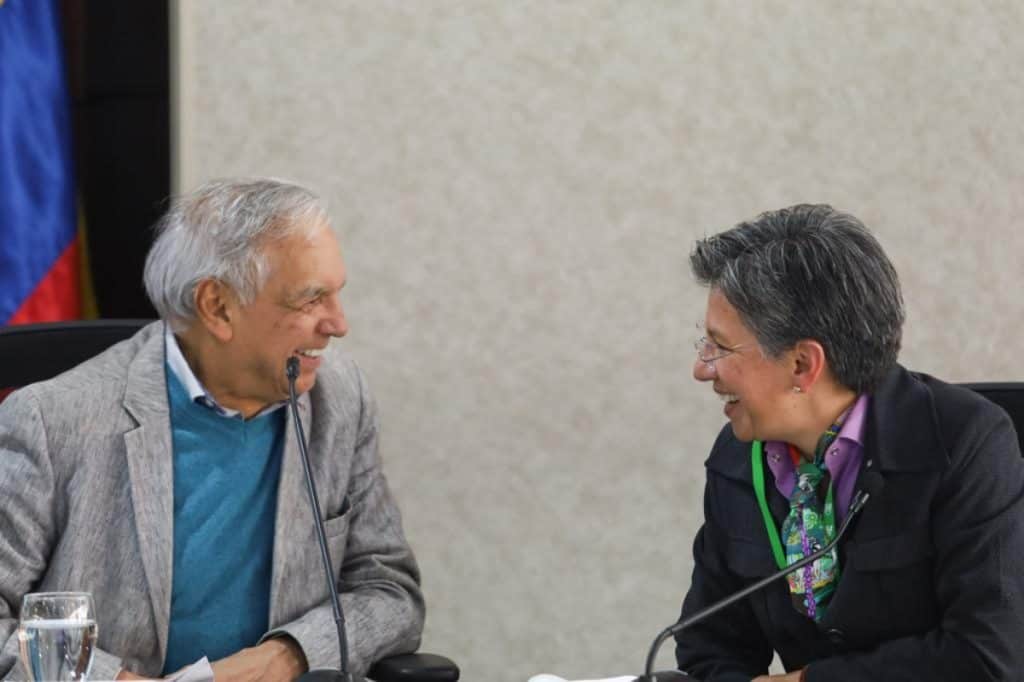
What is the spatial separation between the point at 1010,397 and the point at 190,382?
1.20 metres

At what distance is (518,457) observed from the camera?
3.26m

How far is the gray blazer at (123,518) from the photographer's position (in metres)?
2.15

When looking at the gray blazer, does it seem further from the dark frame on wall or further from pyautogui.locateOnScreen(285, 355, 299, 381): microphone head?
the dark frame on wall

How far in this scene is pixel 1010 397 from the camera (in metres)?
2.34

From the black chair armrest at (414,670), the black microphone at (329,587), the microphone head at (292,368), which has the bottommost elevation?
the black chair armrest at (414,670)

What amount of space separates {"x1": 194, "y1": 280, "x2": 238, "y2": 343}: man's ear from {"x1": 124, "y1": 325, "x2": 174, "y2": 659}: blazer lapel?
4.1 inches

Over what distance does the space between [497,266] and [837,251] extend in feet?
4.23

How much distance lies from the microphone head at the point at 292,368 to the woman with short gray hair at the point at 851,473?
0.54 meters

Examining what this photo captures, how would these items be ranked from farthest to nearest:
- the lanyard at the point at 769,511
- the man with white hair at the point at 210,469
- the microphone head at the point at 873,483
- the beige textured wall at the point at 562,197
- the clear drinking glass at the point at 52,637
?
1. the beige textured wall at the point at 562,197
2. the man with white hair at the point at 210,469
3. the lanyard at the point at 769,511
4. the microphone head at the point at 873,483
5. the clear drinking glass at the point at 52,637

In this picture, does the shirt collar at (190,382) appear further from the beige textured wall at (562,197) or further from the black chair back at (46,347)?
the beige textured wall at (562,197)

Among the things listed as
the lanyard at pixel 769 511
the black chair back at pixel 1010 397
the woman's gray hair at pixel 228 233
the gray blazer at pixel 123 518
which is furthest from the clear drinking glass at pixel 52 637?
the black chair back at pixel 1010 397

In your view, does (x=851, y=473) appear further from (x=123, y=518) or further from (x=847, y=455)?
(x=123, y=518)

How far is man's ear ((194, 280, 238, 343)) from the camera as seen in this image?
226 cm

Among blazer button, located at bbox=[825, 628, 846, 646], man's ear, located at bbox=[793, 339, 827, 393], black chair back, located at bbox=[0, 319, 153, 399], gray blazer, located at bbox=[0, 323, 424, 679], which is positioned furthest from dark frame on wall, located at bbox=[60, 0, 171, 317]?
blazer button, located at bbox=[825, 628, 846, 646]
